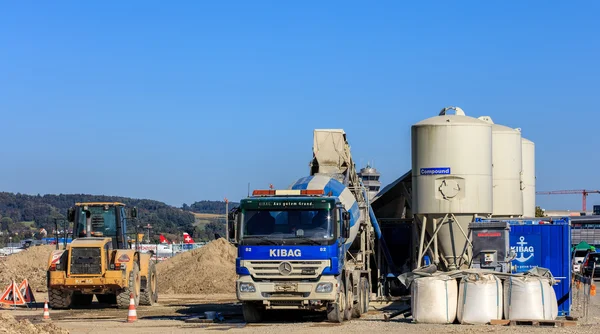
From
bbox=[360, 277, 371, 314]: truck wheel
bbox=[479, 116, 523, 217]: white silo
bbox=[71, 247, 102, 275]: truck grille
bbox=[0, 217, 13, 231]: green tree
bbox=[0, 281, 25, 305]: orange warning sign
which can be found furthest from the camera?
bbox=[0, 217, 13, 231]: green tree

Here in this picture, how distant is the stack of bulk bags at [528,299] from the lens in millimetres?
22719

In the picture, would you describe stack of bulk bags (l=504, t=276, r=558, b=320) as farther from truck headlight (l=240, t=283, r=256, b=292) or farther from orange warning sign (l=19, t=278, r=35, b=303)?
orange warning sign (l=19, t=278, r=35, b=303)

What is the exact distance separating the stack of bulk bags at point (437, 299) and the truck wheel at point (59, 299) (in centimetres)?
1225

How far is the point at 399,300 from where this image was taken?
3434cm

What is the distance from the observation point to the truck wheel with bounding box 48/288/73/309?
29.9m

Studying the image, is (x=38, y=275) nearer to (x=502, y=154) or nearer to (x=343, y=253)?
(x=502, y=154)

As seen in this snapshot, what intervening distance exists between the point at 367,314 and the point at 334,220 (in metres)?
5.75

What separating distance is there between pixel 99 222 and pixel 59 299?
2.67m

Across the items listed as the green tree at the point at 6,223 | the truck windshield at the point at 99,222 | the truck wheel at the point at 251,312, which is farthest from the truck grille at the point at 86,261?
the green tree at the point at 6,223

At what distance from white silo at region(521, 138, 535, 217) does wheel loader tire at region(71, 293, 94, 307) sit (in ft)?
66.3

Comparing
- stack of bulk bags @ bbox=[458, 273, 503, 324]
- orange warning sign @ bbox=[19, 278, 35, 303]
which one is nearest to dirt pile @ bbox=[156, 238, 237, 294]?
orange warning sign @ bbox=[19, 278, 35, 303]

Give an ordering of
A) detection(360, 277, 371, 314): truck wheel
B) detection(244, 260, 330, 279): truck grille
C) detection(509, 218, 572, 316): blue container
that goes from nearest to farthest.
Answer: detection(244, 260, 330, 279): truck grille, detection(509, 218, 572, 316): blue container, detection(360, 277, 371, 314): truck wheel

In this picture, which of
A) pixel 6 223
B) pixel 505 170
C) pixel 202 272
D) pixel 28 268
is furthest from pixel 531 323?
pixel 6 223

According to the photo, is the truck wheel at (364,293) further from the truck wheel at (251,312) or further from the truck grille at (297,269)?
the truck grille at (297,269)
